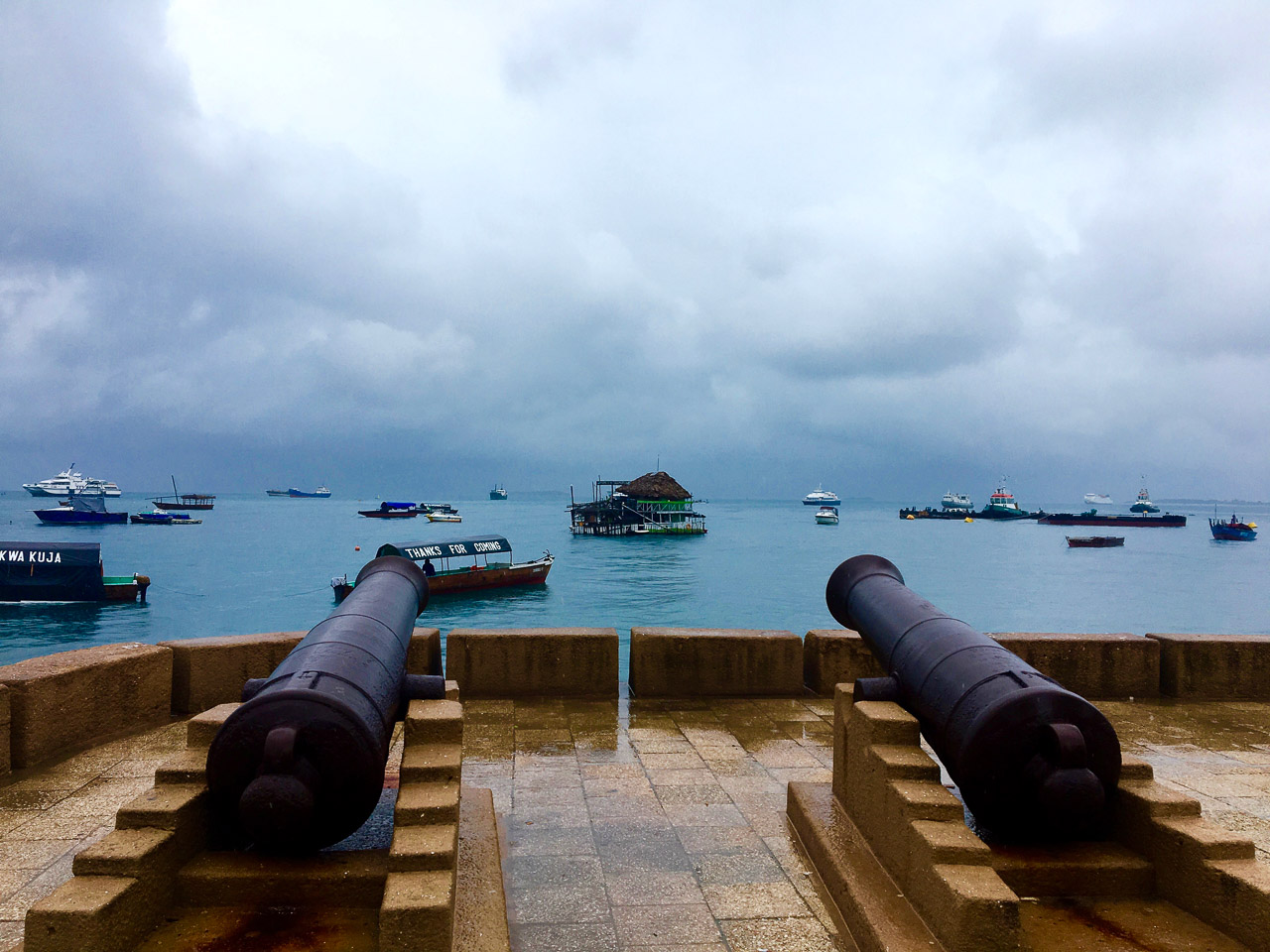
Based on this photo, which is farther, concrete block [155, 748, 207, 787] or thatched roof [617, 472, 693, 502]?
thatched roof [617, 472, 693, 502]

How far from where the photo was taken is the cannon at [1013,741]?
3.48m

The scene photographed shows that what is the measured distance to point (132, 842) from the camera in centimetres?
336

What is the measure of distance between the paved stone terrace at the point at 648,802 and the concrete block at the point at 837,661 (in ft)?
0.79

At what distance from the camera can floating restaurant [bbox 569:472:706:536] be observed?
107438 mm

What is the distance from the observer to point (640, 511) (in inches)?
4215

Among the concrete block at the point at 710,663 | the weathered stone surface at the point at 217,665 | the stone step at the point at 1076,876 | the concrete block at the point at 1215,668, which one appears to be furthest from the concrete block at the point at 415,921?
the concrete block at the point at 1215,668

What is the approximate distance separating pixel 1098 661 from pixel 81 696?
898 centimetres

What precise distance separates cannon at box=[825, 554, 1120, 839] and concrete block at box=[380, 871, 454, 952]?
2304 millimetres

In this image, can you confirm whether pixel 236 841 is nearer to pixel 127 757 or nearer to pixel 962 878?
pixel 127 757

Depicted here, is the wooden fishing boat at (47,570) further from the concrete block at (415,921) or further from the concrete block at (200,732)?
the concrete block at (415,921)

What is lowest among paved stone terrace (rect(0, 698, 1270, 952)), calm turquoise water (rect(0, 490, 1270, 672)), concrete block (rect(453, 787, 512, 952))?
calm turquoise water (rect(0, 490, 1270, 672))

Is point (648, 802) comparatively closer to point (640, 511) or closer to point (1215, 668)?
point (1215, 668)

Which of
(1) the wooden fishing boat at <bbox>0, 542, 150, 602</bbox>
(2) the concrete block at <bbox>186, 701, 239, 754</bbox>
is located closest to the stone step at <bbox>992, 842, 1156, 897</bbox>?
(2) the concrete block at <bbox>186, 701, 239, 754</bbox>

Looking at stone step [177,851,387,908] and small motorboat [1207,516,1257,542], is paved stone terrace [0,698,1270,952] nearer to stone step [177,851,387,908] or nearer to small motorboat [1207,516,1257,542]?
stone step [177,851,387,908]
